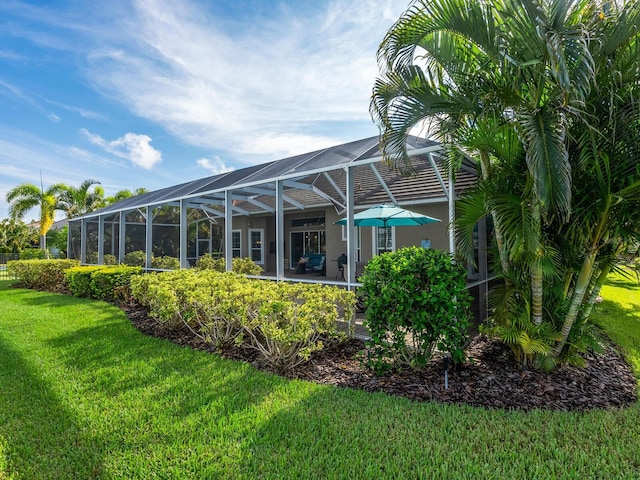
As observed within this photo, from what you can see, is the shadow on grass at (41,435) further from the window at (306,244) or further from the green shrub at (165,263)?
the window at (306,244)

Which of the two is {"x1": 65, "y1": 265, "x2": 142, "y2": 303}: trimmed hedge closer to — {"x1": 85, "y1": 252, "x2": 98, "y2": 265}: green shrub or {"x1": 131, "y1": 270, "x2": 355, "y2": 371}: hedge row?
{"x1": 131, "y1": 270, "x2": 355, "y2": 371}: hedge row

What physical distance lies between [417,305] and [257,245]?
13844 mm

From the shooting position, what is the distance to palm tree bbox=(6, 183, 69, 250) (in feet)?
80.6

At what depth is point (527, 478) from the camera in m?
2.45

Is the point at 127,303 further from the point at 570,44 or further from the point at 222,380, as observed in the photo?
the point at 570,44

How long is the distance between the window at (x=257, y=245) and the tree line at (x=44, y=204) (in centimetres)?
1641

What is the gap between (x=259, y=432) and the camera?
308cm

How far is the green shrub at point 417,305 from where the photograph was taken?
425cm

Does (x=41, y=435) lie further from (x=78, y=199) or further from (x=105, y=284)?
(x=78, y=199)

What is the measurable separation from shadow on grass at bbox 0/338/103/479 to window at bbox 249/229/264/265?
12971 mm

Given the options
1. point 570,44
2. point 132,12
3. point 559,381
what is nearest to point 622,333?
point 559,381

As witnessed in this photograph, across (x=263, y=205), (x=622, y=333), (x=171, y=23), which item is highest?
(x=171, y=23)

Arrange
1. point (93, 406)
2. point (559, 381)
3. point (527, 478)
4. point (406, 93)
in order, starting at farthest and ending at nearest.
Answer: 1. point (406, 93)
2. point (559, 381)
3. point (93, 406)
4. point (527, 478)

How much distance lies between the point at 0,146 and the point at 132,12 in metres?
21.0
